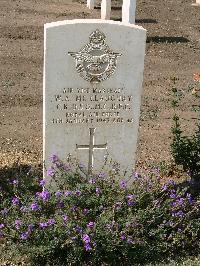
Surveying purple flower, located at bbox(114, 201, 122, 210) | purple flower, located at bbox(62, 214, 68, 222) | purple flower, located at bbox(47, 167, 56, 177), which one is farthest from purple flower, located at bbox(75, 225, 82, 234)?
purple flower, located at bbox(47, 167, 56, 177)

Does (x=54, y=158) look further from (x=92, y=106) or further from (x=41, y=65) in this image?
(x=41, y=65)

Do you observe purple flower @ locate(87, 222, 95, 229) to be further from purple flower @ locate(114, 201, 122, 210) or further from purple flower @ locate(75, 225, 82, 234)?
purple flower @ locate(114, 201, 122, 210)

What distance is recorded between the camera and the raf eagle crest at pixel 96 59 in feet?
15.1

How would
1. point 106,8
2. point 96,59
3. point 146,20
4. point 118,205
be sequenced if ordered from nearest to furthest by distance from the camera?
point 118,205, point 96,59, point 106,8, point 146,20

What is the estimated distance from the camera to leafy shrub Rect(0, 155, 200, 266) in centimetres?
430

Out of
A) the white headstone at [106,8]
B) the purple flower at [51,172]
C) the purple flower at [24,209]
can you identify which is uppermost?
the white headstone at [106,8]

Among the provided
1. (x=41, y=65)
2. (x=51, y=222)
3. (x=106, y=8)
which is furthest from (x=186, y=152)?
(x=106, y=8)

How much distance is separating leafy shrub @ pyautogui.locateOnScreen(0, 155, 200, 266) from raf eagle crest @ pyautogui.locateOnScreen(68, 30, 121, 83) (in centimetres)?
85

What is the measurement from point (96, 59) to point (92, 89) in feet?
0.88

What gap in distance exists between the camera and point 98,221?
4441 mm

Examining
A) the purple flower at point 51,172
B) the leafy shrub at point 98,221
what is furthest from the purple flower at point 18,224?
the purple flower at point 51,172

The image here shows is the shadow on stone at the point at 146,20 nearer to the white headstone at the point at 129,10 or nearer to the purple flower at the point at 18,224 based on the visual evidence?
the white headstone at the point at 129,10

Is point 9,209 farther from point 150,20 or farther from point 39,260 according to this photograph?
point 150,20

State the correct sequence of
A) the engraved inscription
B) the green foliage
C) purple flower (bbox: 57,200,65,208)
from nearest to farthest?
purple flower (bbox: 57,200,65,208), the engraved inscription, the green foliage
